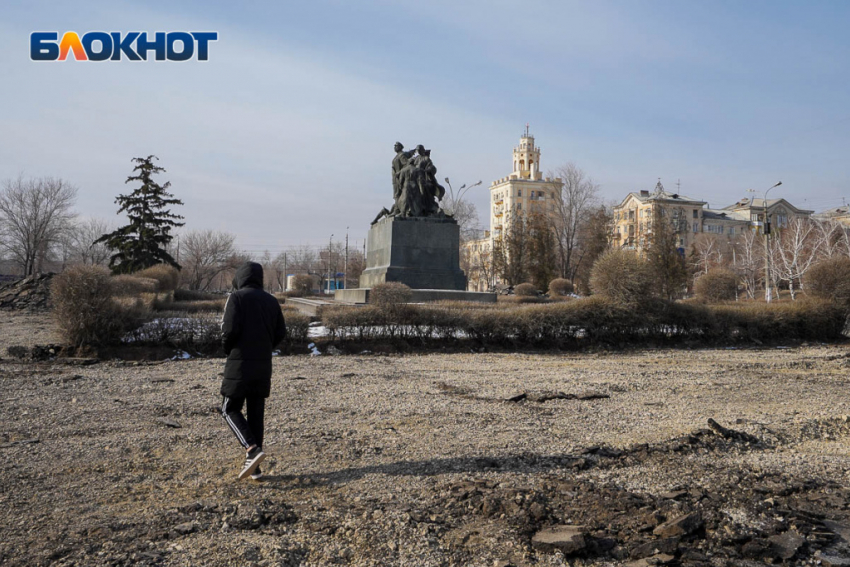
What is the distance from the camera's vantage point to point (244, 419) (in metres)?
4.50

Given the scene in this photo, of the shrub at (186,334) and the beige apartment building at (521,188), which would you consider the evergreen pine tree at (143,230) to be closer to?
the shrub at (186,334)

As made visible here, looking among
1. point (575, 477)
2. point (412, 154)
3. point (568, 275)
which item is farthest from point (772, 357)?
point (568, 275)

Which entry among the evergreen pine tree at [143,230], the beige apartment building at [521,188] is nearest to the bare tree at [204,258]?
the evergreen pine tree at [143,230]

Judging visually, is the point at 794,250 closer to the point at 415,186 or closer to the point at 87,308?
the point at 415,186

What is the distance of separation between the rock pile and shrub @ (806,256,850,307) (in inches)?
1000

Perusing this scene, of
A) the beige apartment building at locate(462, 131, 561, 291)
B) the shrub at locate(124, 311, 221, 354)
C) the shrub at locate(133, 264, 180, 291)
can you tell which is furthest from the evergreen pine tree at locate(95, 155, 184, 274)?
the beige apartment building at locate(462, 131, 561, 291)

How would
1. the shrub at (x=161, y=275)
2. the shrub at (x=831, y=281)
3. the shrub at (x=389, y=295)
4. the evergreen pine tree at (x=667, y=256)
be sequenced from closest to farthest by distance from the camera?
the shrub at (x=389, y=295)
the shrub at (x=831, y=281)
the shrub at (x=161, y=275)
the evergreen pine tree at (x=667, y=256)

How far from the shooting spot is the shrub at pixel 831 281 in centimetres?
1512

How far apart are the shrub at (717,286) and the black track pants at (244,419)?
22247 mm

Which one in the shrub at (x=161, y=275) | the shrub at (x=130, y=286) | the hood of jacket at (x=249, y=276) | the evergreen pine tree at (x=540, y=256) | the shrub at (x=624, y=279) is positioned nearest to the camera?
the hood of jacket at (x=249, y=276)

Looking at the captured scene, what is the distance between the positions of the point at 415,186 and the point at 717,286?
488 inches

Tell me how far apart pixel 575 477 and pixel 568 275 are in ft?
146

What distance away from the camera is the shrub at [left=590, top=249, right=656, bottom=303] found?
1309 centimetres

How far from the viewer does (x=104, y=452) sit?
16.1ft
